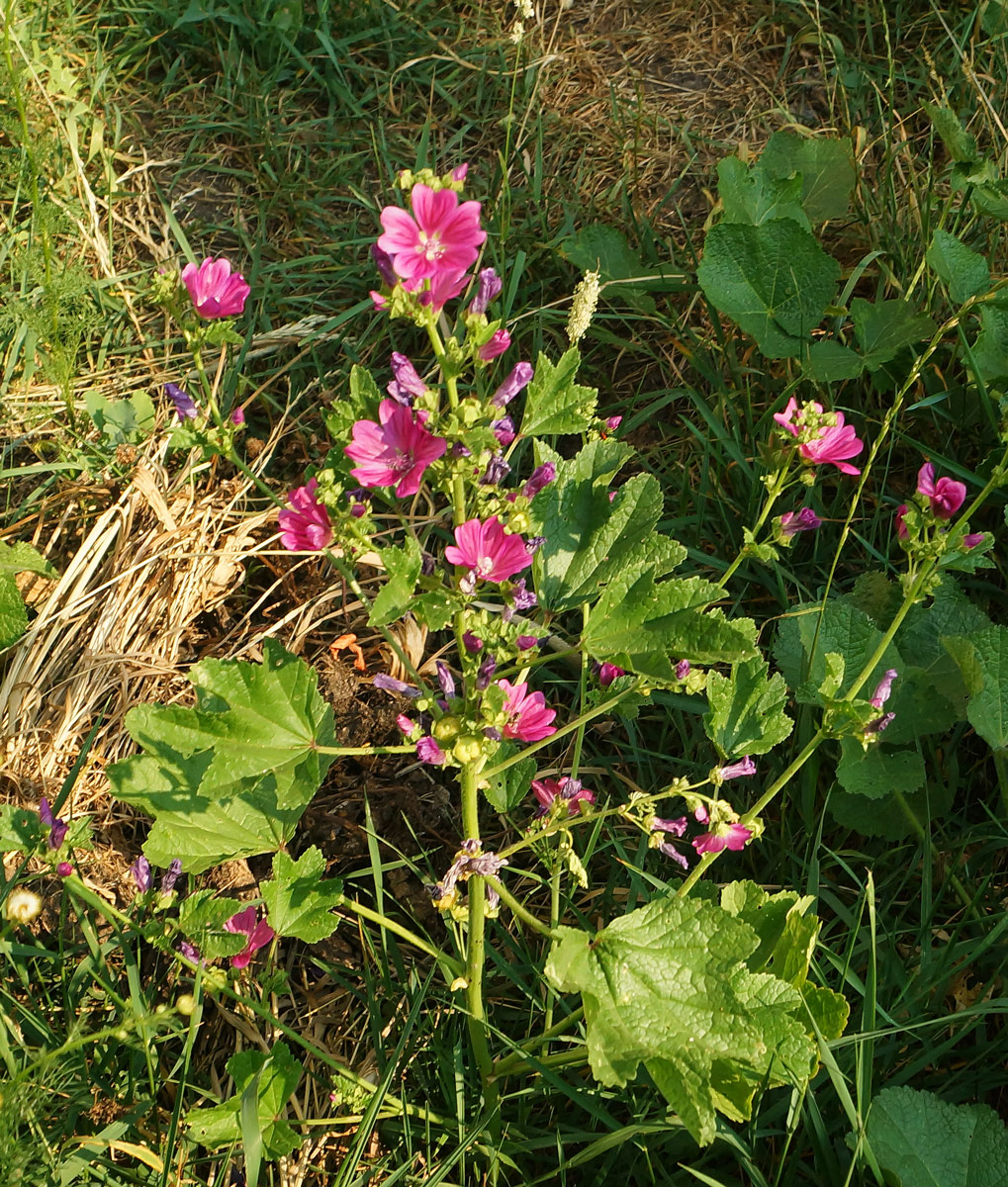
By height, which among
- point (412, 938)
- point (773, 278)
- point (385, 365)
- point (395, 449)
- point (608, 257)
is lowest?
point (412, 938)

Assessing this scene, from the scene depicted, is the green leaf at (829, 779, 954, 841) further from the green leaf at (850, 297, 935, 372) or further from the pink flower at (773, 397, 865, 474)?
the green leaf at (850, 297, 935, 372)

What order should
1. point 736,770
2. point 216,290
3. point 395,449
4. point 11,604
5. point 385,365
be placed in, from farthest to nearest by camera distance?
point 385,365, point 11,604, point 736,770, point 216,290, point 395,449

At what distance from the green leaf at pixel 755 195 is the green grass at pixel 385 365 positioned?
0.93ft

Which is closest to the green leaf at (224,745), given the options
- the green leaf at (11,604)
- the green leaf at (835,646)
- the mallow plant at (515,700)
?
the mallow plant at (515,700)

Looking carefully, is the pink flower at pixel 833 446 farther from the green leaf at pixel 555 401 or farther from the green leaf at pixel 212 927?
the green leaf at pixel 212 927

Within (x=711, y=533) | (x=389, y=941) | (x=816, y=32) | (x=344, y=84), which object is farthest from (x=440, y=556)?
(x=816, y=32)

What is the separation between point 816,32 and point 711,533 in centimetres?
195

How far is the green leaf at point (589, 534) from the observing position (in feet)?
5.87

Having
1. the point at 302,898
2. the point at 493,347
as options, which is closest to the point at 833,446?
the point at 493,347

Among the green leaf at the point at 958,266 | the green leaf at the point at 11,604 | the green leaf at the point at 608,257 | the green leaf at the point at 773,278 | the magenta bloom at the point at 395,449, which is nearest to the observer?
the magenta bloom at the point at 395,449

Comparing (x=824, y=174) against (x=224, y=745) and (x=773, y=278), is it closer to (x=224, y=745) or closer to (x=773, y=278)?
(x=773, y=278)

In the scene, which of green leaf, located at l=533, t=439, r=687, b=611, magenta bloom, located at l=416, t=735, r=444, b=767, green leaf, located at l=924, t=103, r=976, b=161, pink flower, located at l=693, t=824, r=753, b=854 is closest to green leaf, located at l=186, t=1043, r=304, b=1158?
magenta bloom, located at l=416, t=735, r=444, b=767

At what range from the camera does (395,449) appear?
5.04ft

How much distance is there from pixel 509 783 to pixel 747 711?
0.47 meters
